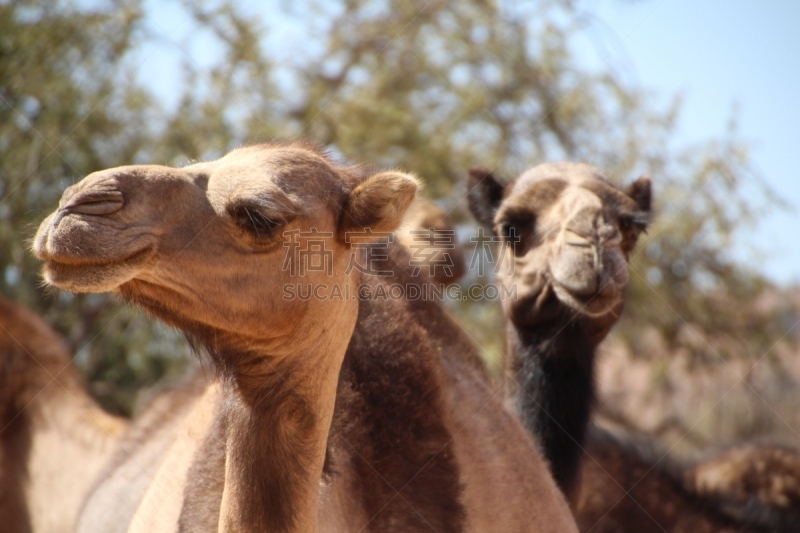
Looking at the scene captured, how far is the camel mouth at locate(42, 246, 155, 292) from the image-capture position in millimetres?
2479

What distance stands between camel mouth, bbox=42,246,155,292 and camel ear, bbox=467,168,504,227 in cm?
304

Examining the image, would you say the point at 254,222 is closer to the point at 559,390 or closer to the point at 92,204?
the point at 92,204

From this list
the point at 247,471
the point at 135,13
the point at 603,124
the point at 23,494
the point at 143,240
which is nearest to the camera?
the point at 143,240

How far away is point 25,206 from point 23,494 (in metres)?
3.55

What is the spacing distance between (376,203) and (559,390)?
2082 millimetres

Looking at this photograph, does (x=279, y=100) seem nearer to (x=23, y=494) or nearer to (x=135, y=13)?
(x=135, y=13)

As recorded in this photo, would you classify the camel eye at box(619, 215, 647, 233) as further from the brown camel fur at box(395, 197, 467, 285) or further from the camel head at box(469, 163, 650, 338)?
the brown camel fur at box(395, 197, 467, 285)

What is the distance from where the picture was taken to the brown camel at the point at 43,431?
217 inches

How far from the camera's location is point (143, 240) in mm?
2537

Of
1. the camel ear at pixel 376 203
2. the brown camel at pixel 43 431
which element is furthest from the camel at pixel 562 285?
the brown camel at pixel 43 431

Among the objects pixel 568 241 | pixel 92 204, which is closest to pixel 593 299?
pixel 568 241

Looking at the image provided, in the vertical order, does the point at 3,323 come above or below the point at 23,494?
above

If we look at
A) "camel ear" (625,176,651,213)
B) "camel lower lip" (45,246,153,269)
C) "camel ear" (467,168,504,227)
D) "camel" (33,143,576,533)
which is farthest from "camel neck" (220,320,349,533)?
"camel ear" (625,176,651,213)

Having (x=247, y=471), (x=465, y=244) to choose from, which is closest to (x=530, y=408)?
(x=247, y=471)
